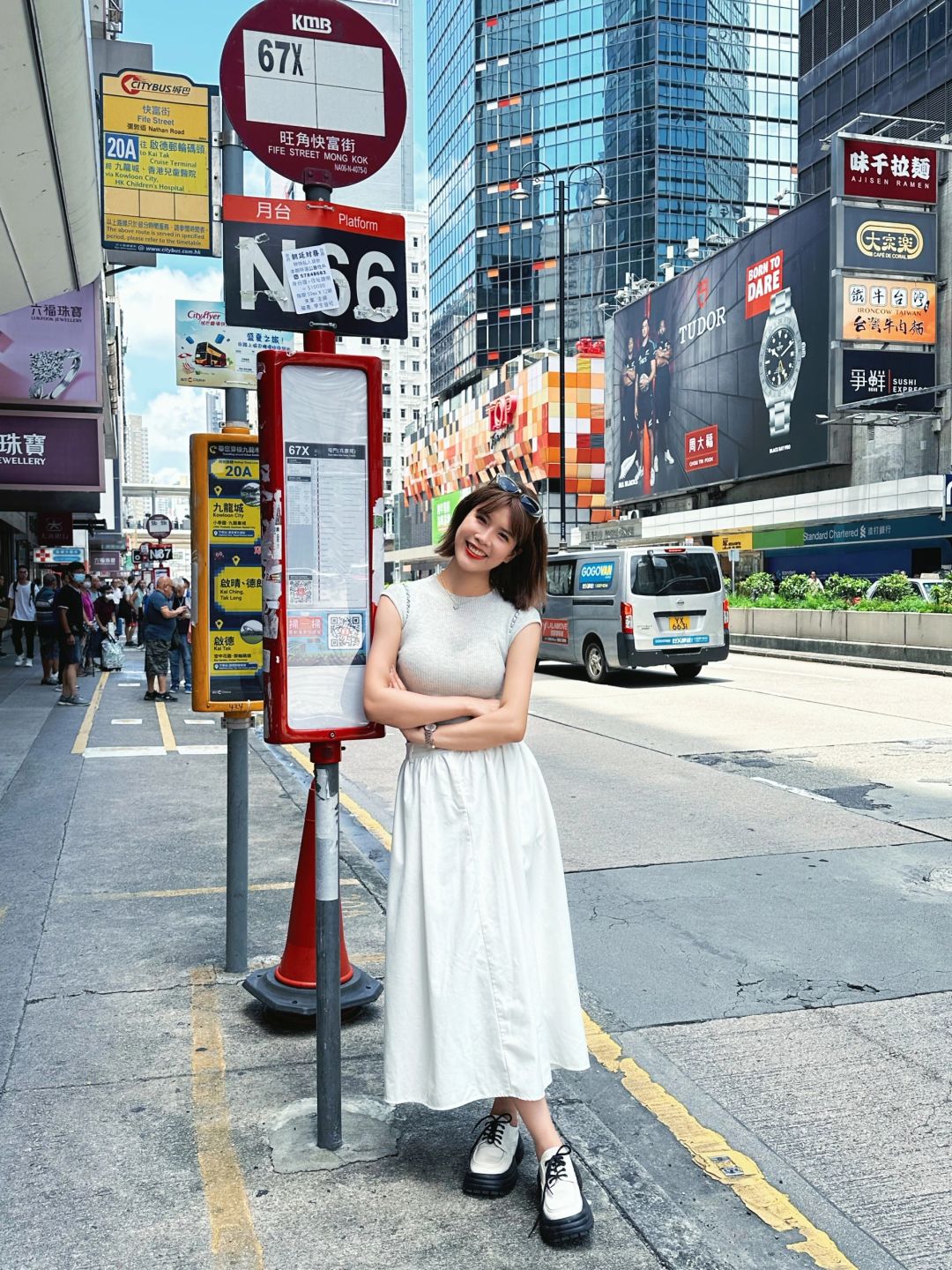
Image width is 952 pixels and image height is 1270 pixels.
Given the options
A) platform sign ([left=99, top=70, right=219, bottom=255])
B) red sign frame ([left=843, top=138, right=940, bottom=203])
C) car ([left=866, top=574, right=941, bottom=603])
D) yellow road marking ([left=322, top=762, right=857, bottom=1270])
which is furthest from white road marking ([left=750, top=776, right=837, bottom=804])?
red sign frame ([left=843, top=138, right=940, bottom=203])

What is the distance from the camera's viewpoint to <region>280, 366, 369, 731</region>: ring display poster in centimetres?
296

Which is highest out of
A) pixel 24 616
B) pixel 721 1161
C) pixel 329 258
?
Result: pixel 329 258

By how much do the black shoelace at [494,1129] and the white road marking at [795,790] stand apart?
550 cm

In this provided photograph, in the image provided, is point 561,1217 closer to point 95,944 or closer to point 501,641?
point 501,641

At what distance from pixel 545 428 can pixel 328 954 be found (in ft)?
200

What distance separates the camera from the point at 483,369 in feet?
292

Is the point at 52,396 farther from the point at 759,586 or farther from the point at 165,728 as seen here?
the point at 759,586

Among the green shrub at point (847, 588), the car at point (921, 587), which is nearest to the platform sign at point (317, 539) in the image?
the car at point (921, 587)

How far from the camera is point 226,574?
420 cm

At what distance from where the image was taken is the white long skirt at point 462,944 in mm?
2773

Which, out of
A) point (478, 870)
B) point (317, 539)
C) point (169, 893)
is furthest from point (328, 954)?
point (169, 893)

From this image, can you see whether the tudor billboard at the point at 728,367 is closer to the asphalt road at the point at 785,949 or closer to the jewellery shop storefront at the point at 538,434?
the jewellery shop storefront at the point at 538,434

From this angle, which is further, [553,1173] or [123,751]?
[123,751]

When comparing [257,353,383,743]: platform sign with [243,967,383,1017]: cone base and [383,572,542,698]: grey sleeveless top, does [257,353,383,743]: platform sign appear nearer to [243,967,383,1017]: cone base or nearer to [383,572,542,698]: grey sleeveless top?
[383,572,542,698]: grey sleeveless top
